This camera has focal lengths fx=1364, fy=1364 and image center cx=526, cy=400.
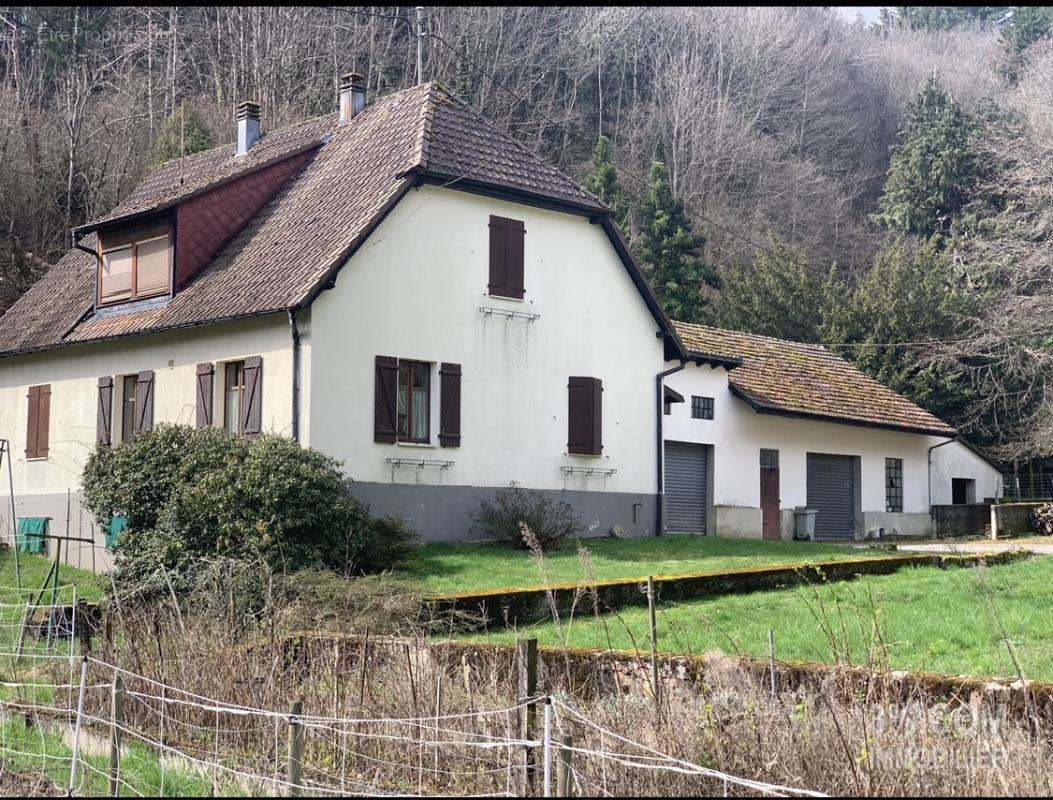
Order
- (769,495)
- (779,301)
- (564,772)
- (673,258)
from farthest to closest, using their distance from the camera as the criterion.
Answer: (673,258) < (779,301) < (769,495) < (564,772)

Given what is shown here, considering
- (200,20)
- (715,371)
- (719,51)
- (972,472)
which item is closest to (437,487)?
(715,371)

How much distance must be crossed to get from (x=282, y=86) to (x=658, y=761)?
48.2 meters

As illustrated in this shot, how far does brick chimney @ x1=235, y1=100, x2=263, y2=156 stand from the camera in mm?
31719

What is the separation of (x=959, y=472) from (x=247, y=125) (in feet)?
71.4

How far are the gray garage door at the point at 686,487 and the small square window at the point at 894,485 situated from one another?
23.1 ft

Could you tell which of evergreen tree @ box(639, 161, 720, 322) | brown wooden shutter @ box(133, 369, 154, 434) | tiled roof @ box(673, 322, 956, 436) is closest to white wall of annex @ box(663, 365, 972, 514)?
tiled roof @ box(673, 322, 956, 436)

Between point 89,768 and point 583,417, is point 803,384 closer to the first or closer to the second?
Result: point 583,417

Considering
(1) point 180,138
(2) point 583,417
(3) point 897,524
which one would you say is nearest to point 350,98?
(2) point 583,417

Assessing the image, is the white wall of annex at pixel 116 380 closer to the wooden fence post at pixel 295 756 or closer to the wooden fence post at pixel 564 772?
the wooden fence post at pixel 295 756

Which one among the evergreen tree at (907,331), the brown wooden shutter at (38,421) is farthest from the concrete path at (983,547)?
the brown wooden shutter at (38,421)

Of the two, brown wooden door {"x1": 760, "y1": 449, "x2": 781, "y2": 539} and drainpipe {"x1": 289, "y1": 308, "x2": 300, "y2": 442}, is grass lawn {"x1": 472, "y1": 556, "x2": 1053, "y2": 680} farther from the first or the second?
brown wooden door {"x1": 760, "y1": 449, "x2": 781, "y2": 539}

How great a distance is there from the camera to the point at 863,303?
144 ft

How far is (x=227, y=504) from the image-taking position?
1923 cm

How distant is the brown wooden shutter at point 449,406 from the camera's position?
79.3ft
